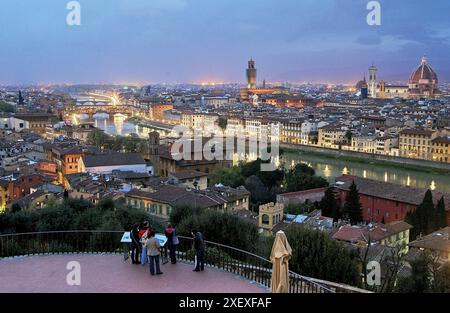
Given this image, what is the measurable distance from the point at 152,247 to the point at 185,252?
1.22 metres

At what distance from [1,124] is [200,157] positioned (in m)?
18.5

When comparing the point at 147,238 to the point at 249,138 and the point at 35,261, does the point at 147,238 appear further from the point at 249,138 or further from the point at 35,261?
the point at 249,138

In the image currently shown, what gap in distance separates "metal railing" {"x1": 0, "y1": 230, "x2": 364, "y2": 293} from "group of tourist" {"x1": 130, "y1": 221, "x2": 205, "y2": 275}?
205 mm

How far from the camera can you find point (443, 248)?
870 centimetres

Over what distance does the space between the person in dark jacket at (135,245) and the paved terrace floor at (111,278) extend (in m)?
0.06

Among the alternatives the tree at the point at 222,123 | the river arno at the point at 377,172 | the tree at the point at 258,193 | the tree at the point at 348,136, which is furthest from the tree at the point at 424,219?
the tree at the point at 222,123

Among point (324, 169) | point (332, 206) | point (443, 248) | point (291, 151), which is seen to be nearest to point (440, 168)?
point (324, 169)

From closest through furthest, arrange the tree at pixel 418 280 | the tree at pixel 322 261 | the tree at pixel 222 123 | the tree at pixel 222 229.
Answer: the tree at pixel 322 261
the tree at pixel 418 280
the tree at pixel 222 229
the tree at pixel 222 123

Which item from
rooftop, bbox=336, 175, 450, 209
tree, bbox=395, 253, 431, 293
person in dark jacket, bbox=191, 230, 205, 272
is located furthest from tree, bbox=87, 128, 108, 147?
person in dark jacket, bbox=191, 230, 205, 272

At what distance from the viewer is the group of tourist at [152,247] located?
3752 millimetres

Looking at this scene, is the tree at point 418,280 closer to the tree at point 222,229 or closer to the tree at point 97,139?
the tree at point 222,229

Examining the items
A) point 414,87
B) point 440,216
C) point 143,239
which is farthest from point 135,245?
point 414,87

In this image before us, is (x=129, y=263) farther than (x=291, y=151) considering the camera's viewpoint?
No
